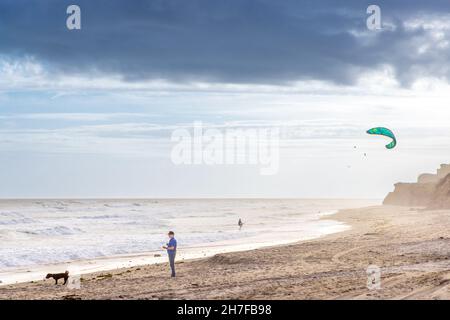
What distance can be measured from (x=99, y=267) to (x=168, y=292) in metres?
11.3

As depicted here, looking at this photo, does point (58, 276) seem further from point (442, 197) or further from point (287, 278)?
point (442, 197)

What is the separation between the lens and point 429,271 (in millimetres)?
16500

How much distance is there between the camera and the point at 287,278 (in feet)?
54.5

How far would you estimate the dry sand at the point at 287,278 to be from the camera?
13867mm

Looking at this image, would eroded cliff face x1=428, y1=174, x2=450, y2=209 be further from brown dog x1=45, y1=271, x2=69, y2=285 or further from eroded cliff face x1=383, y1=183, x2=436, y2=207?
brown dog x1=45, y1=271, x2=69, y2=285

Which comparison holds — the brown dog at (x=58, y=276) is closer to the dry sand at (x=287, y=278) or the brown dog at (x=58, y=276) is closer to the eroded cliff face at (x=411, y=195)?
the dry sand at (x=287, y=278)

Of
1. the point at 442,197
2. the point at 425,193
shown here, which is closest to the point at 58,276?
the point at 442,197

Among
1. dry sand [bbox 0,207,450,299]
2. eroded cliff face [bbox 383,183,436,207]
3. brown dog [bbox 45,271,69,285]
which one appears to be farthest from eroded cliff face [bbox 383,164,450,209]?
brown dog [bbox 45,271,69,285]

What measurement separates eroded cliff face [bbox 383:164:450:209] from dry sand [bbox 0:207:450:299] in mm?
56578

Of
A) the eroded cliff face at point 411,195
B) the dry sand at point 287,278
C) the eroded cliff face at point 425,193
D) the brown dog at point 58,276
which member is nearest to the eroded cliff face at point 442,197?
the eroded cliff face at point 425,193

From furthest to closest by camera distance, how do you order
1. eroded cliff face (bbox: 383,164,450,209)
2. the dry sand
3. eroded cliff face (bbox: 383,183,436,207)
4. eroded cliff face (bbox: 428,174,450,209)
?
1. eroded cliff face (bbox: 383,183,436,207)
2. eroded cliff face (bbox: 383,164,450,209)
3. eroded cliff face (bbox: 428,174,450,209)
4. the dry sand

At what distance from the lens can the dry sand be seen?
13.9m

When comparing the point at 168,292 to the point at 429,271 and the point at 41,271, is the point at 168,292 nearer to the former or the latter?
the point at 429,271

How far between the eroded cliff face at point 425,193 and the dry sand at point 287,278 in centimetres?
5658
